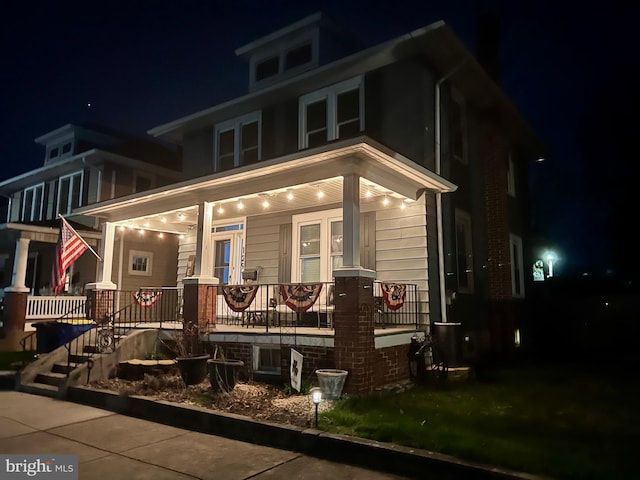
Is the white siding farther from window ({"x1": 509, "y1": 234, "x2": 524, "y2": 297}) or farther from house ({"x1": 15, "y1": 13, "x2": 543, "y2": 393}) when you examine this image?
window ({"x1": 509, "y1": 234, "x2": 524, "y2": 297})

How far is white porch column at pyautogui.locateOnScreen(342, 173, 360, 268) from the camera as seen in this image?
Answer: 7.38m

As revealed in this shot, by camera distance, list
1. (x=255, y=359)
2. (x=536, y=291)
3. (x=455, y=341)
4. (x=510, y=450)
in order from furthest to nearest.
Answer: (x=536, y=291) < (x=455, y=341) < (x=255, y=359) < (x=510, y=450)

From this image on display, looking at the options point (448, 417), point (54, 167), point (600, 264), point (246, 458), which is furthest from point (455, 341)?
point (600, 264)

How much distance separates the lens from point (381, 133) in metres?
10.3

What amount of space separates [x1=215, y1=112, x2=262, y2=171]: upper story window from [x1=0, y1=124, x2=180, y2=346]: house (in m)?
5.93

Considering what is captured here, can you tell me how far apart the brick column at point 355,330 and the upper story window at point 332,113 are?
4273 mm

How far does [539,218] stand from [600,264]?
7467 millimetres

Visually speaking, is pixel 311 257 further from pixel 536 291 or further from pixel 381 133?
pixel 536 291

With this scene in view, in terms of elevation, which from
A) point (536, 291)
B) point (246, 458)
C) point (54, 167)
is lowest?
point (246, 458)

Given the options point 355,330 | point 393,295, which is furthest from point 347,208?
point 393,295

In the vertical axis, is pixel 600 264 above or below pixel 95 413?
above

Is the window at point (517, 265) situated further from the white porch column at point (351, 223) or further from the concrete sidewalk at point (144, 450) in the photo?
the concrete sidewalk at point (144, 450)

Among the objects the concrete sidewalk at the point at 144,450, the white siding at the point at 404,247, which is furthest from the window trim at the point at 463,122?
the concrete sidewalk at the point at 144,450

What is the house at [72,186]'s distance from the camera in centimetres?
1594
